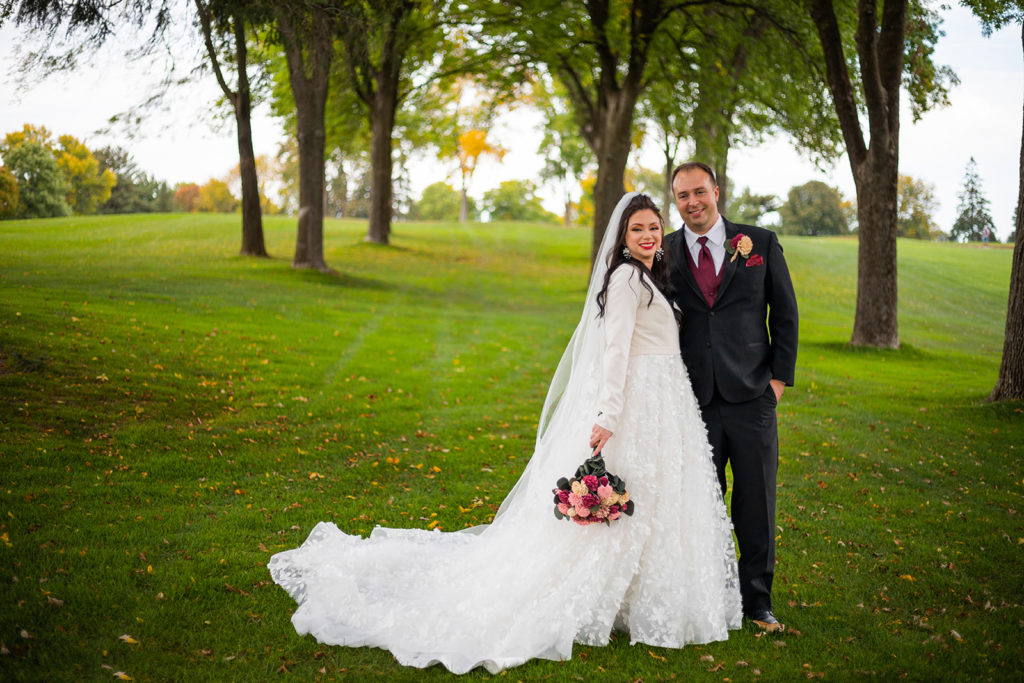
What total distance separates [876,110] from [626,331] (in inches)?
467

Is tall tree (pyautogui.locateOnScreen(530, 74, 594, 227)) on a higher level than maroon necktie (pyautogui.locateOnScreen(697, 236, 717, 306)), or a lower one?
higher

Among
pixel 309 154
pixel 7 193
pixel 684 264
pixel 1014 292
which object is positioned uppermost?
pixel 309 154

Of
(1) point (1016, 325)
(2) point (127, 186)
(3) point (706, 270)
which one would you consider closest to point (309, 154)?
(1) point (1016, 325)

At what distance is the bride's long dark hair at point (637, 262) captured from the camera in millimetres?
4371

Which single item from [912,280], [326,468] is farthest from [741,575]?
[912,280]

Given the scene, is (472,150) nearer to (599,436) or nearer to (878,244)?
(878,244)

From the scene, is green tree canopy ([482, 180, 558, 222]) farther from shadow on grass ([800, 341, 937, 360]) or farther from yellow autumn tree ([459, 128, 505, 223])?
shadow on grass ([800, 341, 937, 360])

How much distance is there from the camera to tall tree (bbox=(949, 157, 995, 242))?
13.7 meters

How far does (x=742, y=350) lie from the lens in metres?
4.33

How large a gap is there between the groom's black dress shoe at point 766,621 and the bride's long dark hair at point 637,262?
81.3 inches

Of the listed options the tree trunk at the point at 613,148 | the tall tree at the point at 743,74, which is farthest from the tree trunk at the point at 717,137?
the tree trunk at the point at 613,148

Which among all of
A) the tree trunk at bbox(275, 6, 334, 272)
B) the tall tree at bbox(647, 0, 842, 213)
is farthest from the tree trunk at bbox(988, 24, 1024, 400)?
the tree trunk at bbox(275, 6, 334, 272)

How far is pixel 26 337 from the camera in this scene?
9.29m

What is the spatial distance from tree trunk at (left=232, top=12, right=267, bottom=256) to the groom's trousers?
16315 mm
